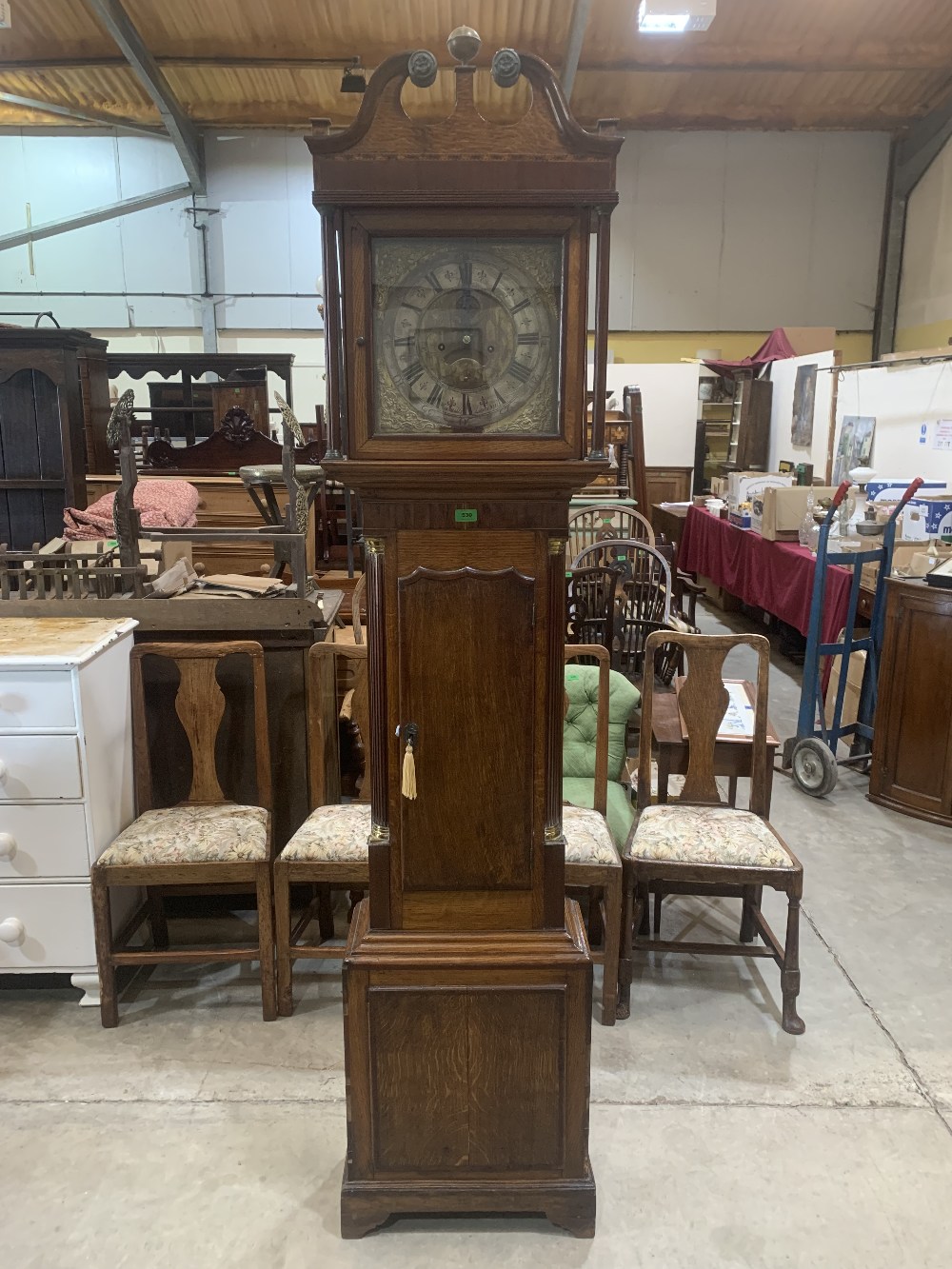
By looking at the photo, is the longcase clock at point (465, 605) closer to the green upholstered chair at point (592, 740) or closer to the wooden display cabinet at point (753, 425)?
the green upholstered chair at point (592, 740)

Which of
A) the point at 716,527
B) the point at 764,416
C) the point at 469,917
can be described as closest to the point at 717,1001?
the point at 469,917

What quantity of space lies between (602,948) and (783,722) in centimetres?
270

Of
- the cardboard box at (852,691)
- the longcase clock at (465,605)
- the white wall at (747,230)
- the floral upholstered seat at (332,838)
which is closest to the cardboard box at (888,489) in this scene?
the cardboard box at (852,691)

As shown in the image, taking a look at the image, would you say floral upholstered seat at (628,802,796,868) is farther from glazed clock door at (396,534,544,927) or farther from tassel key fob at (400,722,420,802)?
tassel key fob at (400,722,420,802)

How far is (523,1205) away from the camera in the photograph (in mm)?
1849

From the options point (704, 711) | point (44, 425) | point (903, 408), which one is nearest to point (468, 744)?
point (704, 711)

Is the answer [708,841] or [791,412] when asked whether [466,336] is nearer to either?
[708,841]

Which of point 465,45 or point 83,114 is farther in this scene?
point 83,114

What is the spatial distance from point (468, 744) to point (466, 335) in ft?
2.37

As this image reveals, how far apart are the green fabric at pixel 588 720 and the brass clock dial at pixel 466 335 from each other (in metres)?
1.44

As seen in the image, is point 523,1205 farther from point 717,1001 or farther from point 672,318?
point 672,318

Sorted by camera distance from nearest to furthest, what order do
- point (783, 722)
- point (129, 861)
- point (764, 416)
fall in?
1. point (129, 861)
2. point (783, 722)
3. point (764, 416)

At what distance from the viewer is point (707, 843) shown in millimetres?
2529

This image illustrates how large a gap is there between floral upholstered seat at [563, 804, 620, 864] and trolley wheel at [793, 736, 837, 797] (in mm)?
1760
